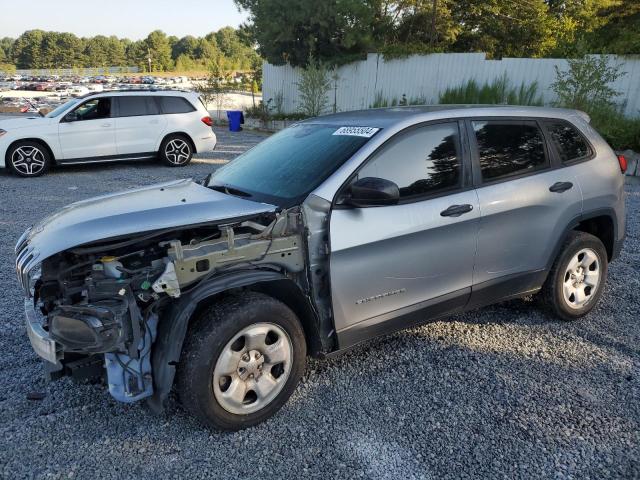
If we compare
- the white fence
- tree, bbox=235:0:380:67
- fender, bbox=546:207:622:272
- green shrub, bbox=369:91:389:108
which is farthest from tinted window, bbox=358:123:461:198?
tree, bbox=235:0:380:67

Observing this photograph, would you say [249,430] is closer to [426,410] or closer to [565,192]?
[426,410]

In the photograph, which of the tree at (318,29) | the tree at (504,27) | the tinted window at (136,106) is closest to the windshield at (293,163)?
the tinted window at (136,106)

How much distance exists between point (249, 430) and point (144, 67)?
485ft

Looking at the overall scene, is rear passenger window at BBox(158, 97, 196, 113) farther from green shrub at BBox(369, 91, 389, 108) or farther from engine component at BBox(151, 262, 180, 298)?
engine component at BBox(151, 262, 180, 298)

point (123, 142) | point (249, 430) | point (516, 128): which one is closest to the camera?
point (249, 430)

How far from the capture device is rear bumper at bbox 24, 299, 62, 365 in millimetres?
2623

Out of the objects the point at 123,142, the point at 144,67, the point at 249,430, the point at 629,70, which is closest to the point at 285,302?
the point at 249,430

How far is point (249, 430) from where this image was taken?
9.49 feet

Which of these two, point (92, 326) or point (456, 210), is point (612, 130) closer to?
point (456, 210)

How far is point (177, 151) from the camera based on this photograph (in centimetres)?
1209

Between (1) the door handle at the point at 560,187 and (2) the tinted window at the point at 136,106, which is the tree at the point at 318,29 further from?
(1) the door handle at the point at 560,187

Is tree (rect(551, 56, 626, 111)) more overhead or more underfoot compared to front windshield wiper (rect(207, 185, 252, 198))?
more overhead

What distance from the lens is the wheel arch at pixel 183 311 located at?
103 inches

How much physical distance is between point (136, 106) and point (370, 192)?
993cm
